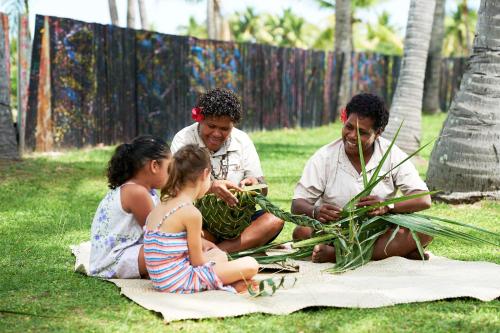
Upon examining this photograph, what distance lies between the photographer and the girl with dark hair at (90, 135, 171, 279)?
491 centimetres

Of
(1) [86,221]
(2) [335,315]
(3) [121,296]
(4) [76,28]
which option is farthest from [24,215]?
(4) [76,28]

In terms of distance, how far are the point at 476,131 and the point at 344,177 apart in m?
3.10

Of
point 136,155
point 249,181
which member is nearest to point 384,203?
point 249,181

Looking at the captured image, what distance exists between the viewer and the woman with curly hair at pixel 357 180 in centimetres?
548

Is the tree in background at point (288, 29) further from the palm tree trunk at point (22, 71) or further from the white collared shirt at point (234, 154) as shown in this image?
the white collared shirt at point (234, 154)

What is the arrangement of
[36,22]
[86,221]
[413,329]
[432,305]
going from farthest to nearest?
[36,22] → [86,221] → [432,305] → [413,329]

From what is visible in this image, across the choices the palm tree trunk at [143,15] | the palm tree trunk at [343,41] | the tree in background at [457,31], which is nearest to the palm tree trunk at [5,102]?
the palm tree trunk at [343,41]

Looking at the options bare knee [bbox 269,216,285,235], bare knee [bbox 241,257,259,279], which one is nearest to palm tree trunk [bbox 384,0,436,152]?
bare knee [bbox 269,216,285,235]

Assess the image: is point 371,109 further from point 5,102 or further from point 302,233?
point 5,102

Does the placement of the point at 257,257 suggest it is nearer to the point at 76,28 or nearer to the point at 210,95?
the point at 210,95

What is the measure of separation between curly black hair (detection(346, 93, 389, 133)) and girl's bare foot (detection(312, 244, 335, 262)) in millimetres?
886

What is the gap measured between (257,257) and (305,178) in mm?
723

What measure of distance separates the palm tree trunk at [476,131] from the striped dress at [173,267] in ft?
14.4

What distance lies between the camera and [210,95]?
217 inches
